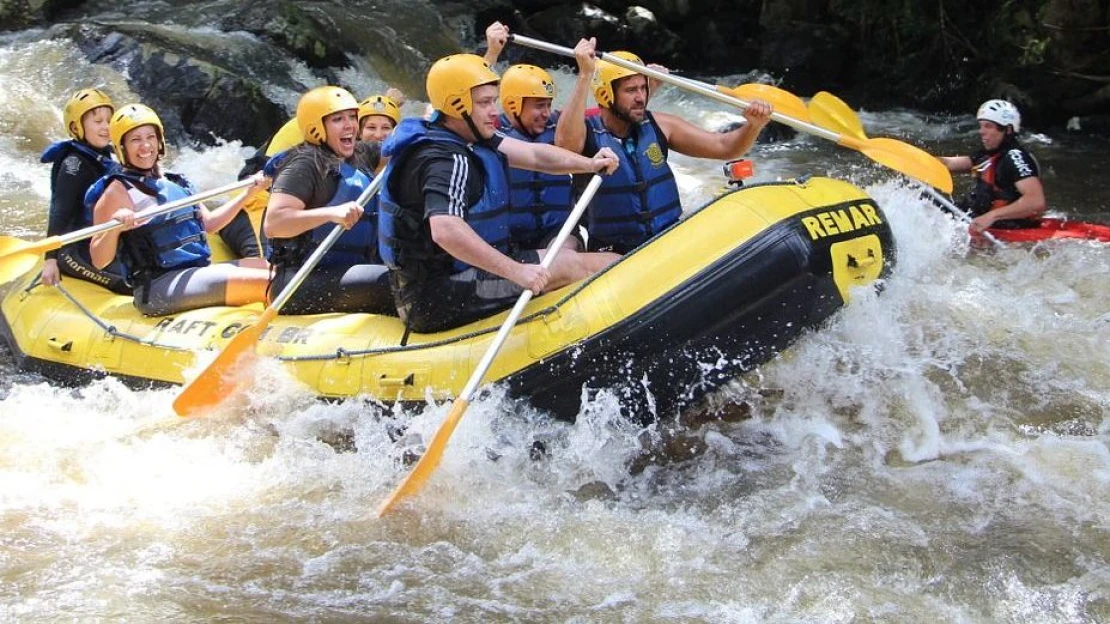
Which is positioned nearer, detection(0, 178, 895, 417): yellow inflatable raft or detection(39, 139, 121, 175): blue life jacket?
detection(0, 178, 895, 417): yellow inflatable raft

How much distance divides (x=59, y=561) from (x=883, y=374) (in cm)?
338

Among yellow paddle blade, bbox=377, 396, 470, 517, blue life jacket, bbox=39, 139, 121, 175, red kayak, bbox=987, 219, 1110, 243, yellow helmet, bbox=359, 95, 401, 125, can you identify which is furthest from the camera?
red kayak, bbox=987, 219, 1110, 243

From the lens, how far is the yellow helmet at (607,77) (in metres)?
5.14

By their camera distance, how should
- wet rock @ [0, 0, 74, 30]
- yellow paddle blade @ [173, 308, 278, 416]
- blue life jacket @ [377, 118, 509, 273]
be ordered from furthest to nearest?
wet rock @ [0, 0, 74, 30] < yellow paddle blade @ [173, 308, 278, 416] < blue life jacket @ [377, 118, 509, 273]

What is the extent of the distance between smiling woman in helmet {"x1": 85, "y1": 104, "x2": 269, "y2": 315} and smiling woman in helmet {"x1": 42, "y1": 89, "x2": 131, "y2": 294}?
264 mm

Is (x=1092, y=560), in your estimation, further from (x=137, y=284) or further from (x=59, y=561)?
(x=137, y=284)

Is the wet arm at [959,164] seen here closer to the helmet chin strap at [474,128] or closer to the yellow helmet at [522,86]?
the yellow helmet at [522,86]

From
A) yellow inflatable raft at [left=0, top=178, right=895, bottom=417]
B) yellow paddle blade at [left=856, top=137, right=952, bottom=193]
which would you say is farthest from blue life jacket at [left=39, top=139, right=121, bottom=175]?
yellow paddle blade at [left=856, top=137, right=952, bottom=193]

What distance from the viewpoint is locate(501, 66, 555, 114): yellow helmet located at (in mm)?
5105

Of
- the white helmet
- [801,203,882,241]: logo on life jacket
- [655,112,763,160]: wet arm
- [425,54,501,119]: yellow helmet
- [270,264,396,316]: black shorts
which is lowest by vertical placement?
the white helmet

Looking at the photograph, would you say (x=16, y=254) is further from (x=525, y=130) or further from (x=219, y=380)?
(x=525, y=130)

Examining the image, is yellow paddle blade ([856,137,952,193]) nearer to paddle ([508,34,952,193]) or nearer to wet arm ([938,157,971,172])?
paddle ([508,34,952,193])

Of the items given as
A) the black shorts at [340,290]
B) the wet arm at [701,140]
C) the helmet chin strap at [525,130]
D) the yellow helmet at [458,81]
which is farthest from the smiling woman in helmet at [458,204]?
the wet arm at [701,140]

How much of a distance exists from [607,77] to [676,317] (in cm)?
136
